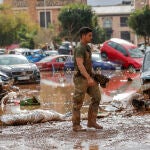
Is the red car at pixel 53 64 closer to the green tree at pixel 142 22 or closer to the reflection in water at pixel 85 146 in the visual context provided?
the green tree at pixel 142 22

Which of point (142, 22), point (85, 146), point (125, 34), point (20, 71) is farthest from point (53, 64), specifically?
point (125, 34)

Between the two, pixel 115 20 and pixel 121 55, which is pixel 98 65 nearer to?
pixel 121 55

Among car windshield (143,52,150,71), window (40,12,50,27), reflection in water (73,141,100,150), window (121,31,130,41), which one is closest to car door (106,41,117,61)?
car windshield (143,52,150,71)

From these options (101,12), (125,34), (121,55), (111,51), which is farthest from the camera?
(125,34)

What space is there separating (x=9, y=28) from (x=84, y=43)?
60.1 m

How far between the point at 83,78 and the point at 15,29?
61.6m

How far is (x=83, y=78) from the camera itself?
10367 mm

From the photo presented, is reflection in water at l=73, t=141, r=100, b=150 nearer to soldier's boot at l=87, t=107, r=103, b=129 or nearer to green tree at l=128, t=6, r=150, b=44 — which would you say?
soldier's boot at l=87, t=107, r=103, b=129

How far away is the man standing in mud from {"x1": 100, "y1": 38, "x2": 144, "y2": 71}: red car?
2683 cm

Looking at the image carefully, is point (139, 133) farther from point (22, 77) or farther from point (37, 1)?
point (37, 1)

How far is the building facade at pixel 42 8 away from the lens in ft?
293

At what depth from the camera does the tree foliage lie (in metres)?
69.4

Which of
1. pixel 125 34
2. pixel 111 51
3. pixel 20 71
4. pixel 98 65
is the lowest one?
pixel 125 34

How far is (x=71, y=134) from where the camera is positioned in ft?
33.2
